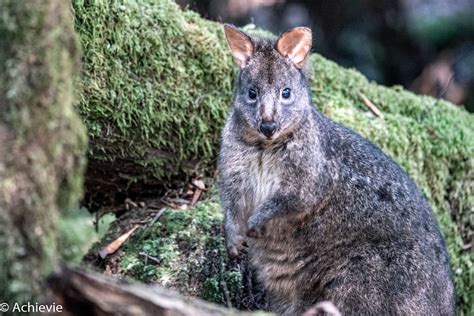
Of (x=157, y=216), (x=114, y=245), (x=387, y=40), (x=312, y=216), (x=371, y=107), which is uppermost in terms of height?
(x=387, y=40)

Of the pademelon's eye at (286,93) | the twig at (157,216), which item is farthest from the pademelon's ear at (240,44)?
the twig at (157,216)

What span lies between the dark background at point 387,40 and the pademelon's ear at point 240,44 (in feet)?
19.3

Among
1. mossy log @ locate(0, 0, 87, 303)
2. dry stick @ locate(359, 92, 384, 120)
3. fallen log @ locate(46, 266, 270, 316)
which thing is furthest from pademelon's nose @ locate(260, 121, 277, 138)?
dry stick @ locate(359, 92, 384, 120)

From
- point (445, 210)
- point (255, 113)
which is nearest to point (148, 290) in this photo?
point (255, 113)

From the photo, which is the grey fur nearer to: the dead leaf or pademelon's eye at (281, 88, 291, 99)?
pademelon's eye at (281, 88, 291, 99)

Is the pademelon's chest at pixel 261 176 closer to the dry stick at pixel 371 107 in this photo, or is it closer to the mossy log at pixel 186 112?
Answer: the mossy log at pixel 186 112

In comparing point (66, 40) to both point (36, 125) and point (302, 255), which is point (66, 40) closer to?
point (36, 125)

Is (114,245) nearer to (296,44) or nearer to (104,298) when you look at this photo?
(296,44)

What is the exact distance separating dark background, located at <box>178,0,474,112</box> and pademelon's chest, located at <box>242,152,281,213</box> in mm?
6178

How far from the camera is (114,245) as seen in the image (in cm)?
655

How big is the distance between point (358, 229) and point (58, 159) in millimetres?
2969

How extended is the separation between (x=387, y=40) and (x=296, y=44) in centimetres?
686

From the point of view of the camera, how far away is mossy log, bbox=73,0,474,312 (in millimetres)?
6148

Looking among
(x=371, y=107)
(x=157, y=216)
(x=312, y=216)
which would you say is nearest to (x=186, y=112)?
(x=157, y=216)
